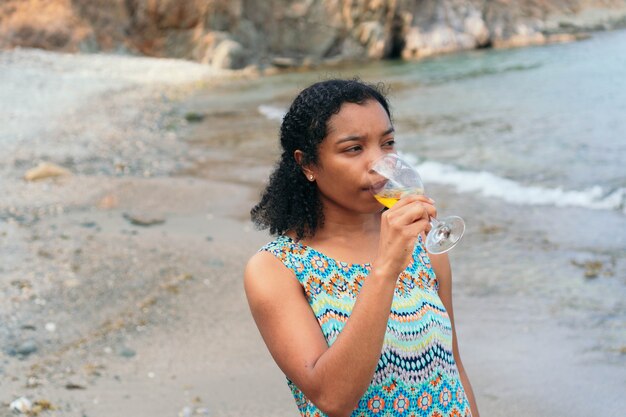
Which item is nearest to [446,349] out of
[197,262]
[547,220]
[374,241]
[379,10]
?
[374,241]

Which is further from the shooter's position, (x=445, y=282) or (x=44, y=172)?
(x=44, y=172)

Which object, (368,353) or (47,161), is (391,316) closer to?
(368,353)

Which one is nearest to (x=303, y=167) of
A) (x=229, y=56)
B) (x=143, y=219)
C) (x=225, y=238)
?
(x=225, y=238)

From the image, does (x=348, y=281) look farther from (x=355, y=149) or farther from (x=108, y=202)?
(x=108, y=202)

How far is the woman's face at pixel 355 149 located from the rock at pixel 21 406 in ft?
7.79

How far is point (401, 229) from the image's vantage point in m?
1.89

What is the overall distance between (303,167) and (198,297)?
338 centimetres

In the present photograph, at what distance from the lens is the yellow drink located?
2.02m

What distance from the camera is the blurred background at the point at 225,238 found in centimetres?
431

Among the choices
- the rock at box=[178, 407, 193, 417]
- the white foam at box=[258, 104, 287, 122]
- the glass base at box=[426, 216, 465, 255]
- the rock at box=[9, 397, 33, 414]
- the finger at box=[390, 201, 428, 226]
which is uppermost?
the finger at box=[390, 201, 428, 226]

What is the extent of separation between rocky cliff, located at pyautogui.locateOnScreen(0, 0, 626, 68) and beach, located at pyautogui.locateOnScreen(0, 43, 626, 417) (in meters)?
26.5

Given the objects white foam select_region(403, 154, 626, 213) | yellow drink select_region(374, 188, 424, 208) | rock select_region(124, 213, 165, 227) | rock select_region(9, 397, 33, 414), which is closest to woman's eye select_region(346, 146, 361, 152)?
yellow drink select_region(374, 188, 424, 208)

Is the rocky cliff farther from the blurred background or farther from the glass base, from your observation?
the glass base

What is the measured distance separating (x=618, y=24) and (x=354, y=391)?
180 ft
